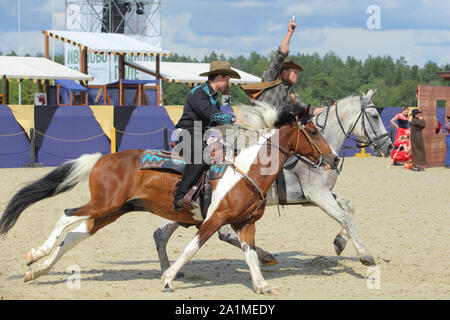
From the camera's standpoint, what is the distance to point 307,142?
6496mm

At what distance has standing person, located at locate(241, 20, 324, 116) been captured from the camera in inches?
311

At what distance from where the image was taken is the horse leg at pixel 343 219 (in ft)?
23.0

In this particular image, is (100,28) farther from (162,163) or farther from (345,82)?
(345,82)

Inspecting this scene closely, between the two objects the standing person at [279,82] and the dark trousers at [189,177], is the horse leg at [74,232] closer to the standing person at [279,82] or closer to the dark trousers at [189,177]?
the dark trousers at [189,177]

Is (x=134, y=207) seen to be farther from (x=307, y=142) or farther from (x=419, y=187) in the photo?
(x=419, y=187)

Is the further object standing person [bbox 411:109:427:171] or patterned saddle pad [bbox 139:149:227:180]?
standing person [bbox 411:109:427:171]

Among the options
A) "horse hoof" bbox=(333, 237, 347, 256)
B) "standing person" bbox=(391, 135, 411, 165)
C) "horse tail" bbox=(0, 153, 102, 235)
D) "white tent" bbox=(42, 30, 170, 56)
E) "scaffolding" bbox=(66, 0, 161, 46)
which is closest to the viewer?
"horse tail" bbox=(0, 153, 102, 235)

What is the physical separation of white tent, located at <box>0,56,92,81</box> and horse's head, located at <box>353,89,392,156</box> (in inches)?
844

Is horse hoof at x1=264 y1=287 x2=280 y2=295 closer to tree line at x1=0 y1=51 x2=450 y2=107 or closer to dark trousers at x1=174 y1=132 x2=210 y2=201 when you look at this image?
dark trousers at x1=174 y1=132 x2=210 y2=201

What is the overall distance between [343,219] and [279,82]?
1915 mm

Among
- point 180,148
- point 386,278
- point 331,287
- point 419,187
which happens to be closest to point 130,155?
point 180,148

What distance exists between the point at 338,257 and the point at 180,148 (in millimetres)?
2676

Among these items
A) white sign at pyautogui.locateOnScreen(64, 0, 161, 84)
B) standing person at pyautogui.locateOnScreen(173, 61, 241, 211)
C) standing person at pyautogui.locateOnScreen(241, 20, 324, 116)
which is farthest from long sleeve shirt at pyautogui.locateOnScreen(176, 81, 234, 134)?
white sign at pyautogui.locateOnScreen(64, 0, 161, 84)
